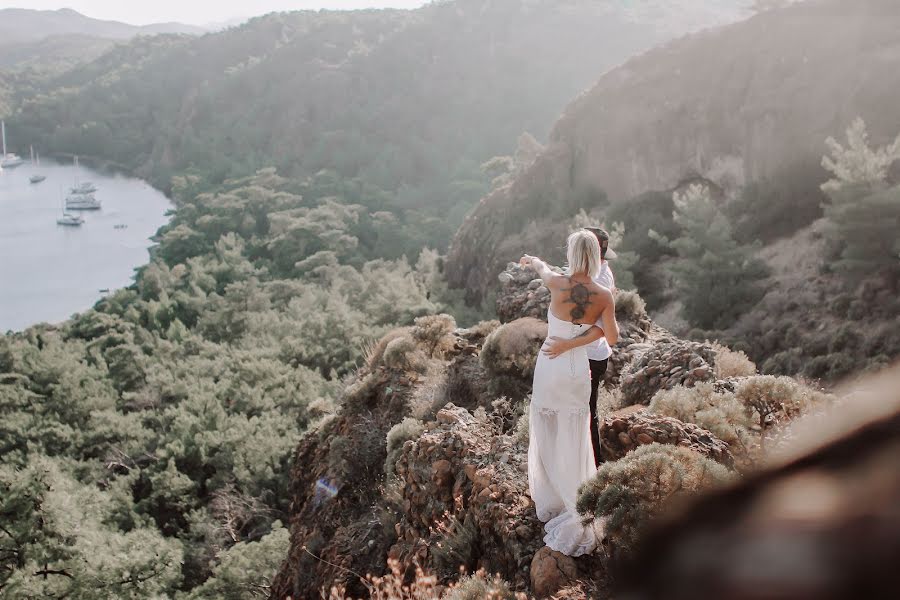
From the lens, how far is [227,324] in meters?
34.4

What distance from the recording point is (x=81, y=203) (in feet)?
255

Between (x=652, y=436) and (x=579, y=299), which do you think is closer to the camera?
(x=579, y=299)

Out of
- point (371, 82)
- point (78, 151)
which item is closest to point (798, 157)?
point (371, 82)

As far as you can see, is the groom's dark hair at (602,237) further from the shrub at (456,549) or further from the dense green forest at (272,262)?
the dense green forest at (272,262)

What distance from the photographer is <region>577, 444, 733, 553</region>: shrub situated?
12.6ft

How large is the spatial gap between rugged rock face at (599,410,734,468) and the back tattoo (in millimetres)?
1183

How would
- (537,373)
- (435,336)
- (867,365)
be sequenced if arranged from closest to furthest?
(537,373), (435,336), (867,365)

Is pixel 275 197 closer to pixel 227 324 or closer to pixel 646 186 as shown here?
pixel 227 324

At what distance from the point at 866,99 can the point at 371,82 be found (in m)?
69.5

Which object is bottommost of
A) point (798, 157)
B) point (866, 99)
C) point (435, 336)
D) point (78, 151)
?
point (78, 151)

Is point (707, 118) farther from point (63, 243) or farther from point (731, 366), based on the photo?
point (63, 243)

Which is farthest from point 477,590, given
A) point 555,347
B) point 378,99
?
point 378,99

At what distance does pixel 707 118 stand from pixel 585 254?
27.0 meters

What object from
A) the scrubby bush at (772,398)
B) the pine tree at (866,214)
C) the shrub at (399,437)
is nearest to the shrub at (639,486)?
the scrubby bush at (772,398)
